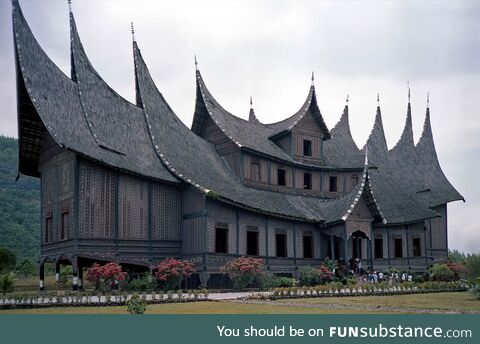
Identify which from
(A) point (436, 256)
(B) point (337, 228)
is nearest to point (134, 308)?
(B) point (337, 228)

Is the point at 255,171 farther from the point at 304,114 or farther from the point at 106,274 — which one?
the point at 106,274

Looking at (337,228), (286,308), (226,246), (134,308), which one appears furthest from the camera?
(337,228)

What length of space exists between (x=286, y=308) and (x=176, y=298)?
4768mm

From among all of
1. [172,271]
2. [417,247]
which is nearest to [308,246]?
[417,247]

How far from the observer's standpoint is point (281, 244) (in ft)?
118

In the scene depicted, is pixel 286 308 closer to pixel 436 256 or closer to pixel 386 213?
pixel 386 213

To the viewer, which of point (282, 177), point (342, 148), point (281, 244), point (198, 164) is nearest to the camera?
point (198, 164)

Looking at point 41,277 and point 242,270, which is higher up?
point 242,270

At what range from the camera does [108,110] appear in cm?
3148

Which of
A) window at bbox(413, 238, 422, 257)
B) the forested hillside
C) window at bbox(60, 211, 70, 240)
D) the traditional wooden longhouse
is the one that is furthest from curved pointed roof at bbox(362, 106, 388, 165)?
the forested hillside

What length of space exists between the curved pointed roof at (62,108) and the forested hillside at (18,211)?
27.9m

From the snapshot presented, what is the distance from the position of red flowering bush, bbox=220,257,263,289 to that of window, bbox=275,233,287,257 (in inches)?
193

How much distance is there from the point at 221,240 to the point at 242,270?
292 cm

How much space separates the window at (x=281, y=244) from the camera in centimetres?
3556
